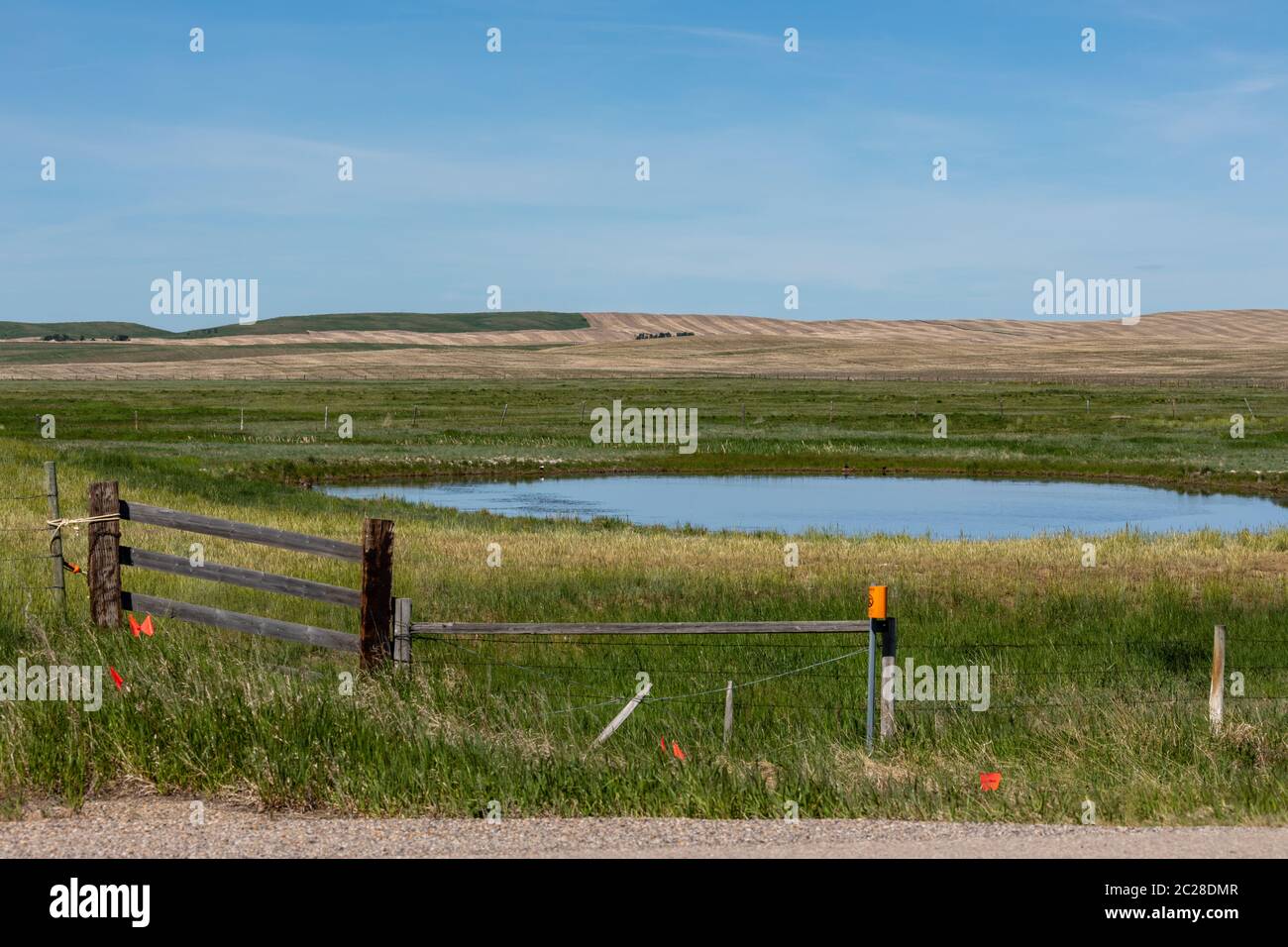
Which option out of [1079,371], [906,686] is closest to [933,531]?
[906,686]

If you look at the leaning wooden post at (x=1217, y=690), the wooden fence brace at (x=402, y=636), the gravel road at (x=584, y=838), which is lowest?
the gravel road at (x=584, y=838)

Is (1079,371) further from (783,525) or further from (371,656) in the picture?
(371,656)

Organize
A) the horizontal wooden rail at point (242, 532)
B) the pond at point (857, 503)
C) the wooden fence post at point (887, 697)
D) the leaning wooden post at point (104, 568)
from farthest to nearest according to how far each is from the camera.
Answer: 1. the pond at point (857, 503)
2. the leaning wooden post at point (104, 568)
3. the horizontal wooden rail at point (242, 532)
4. the wooden fence post at point (887, 697)

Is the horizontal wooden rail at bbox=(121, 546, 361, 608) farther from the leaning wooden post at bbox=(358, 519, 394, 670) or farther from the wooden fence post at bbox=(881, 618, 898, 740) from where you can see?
the wooden fence post at bbox=(881, 618, 898, 740)

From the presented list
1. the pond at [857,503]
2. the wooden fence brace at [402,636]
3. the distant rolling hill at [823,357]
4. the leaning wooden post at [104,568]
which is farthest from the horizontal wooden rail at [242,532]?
the distant rolling hill at [823,357]

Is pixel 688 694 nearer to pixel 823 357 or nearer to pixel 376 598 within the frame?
pixel 376 598

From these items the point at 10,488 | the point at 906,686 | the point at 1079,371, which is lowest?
the point at 906,686

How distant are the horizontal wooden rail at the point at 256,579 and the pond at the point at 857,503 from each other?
20544 mm

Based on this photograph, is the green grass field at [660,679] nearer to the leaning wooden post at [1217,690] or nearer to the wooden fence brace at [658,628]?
the leaning wooden post at [1217,690]

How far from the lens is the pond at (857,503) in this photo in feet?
121

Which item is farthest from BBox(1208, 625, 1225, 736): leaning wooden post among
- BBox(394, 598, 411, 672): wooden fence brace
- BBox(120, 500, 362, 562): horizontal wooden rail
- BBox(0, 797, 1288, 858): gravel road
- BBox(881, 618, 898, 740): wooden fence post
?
BBox(120, 500, 362, 562): horizontal wooden rail

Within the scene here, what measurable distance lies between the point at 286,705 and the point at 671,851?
381 cm

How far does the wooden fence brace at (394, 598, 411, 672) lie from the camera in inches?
498
